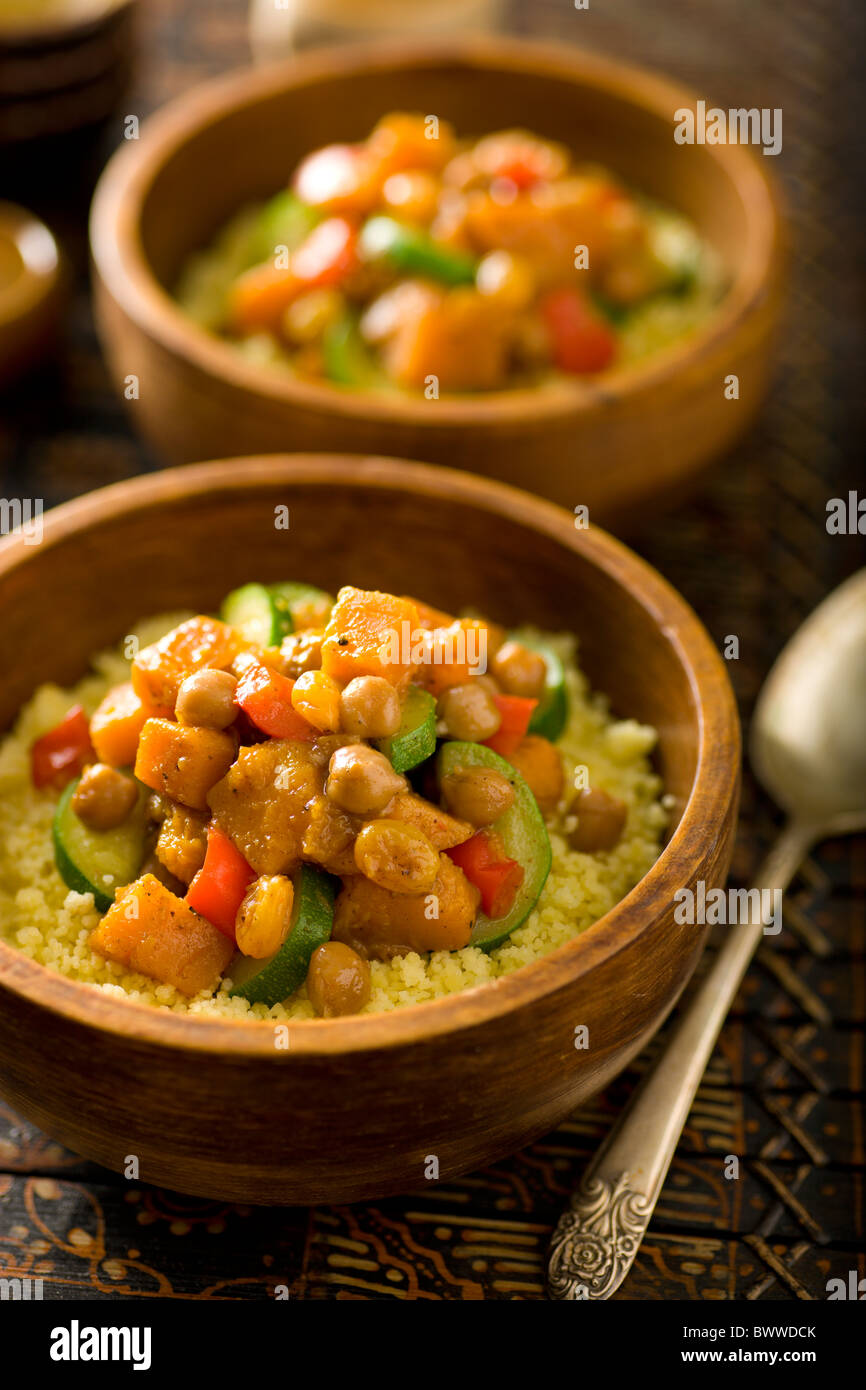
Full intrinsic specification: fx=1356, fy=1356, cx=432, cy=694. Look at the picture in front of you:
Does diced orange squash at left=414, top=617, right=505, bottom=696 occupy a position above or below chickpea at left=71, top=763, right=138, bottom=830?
above

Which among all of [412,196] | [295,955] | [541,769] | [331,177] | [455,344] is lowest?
[295,955]

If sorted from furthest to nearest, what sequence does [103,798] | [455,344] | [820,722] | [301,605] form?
[455,344] → [820,722] → [301,605] → [103,798]

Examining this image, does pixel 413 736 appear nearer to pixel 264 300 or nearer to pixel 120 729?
pixel 120 729

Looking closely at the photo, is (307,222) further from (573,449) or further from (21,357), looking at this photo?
(573,449)

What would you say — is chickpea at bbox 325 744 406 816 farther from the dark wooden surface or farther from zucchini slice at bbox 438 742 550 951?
the dark wooden surface

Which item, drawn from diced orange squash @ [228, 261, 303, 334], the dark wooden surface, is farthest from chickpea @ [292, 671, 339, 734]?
diced orange squash @ [228, 261, 303, 334]

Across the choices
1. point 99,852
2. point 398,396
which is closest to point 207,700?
point 99,852
